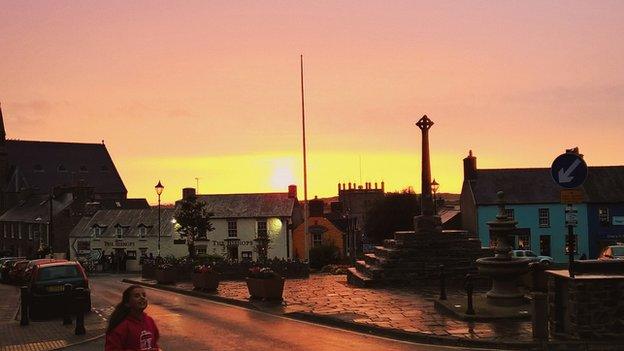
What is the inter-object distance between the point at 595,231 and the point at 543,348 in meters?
51.2

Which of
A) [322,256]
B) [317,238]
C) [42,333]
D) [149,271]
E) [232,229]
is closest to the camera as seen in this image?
[42,333]

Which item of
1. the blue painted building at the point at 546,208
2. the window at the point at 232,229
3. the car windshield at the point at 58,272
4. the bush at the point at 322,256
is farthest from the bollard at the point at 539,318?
the window at the point at 232,229

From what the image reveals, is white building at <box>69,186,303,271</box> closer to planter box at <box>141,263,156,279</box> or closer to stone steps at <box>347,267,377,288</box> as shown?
planter box at <box>141,263,156,279</box>

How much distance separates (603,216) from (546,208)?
4919 millimetres

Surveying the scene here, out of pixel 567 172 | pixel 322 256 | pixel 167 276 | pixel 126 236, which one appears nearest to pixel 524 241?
pixel 322 256

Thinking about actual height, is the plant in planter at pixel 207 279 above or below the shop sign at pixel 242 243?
above

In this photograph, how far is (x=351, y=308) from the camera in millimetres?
18812

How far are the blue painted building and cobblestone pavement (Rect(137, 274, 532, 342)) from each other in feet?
113

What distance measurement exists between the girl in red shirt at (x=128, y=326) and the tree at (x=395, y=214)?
75.3m

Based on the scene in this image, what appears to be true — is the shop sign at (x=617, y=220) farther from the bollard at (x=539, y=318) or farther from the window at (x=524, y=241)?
the bollard at (x=539, y=318)

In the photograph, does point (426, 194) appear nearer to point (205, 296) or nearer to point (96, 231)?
point (205, 296)

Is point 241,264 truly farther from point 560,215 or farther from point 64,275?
point 560,215

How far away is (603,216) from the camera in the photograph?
58.5 meters

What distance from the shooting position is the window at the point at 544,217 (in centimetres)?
5947
